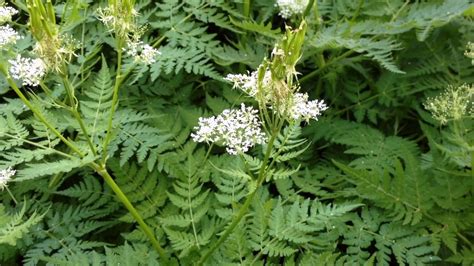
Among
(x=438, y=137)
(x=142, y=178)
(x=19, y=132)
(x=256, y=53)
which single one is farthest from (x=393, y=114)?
(x=19, y=132)

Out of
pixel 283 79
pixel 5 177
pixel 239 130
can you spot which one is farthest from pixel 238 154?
pixel 5 177

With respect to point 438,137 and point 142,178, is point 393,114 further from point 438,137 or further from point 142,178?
point 142,178

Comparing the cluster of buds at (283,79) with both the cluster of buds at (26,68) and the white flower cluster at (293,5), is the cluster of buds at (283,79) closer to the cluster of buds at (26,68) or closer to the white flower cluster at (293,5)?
the cluster of buds at (26,68)

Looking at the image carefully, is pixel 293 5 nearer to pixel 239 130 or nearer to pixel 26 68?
pixel 239 130

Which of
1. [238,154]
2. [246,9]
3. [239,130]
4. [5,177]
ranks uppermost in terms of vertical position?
[246,9]

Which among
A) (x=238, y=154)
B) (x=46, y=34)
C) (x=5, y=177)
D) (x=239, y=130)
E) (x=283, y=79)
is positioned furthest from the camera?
(x=238, y=154)

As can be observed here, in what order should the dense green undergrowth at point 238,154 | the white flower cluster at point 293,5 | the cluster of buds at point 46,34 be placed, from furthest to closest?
the white flower cluster at point 293,5
the dense green undergrowth at point 238,154
the cluster of buds at point 46,34

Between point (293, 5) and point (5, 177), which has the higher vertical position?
point (293, 5)

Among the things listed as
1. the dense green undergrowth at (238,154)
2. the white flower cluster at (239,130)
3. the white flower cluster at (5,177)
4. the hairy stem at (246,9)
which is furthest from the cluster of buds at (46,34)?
the hairy stem at (246,9)

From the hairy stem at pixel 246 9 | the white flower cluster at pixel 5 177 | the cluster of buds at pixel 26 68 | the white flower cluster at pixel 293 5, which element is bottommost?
the white flower cluster at pixel 5 177

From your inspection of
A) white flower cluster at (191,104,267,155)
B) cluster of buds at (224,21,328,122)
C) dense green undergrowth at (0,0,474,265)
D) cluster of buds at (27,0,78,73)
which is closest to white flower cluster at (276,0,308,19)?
dense green undergrowth at (0,0,474,265)
